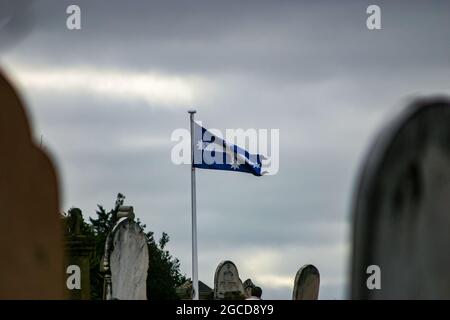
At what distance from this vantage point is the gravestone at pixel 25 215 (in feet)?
5.27

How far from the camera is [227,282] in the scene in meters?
16.4

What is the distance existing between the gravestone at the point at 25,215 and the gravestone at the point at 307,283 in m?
13.4

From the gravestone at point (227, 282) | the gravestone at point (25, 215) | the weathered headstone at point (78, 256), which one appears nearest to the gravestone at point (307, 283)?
the gravestone at point (227, 282)

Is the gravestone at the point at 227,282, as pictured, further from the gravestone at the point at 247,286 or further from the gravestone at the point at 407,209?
the gravestone at the point at 407,209

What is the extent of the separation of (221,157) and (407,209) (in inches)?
784

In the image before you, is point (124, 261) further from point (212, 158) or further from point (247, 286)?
point (212, 158)

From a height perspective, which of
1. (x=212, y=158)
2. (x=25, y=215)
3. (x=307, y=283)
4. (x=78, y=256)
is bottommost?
(x=25, y=215)

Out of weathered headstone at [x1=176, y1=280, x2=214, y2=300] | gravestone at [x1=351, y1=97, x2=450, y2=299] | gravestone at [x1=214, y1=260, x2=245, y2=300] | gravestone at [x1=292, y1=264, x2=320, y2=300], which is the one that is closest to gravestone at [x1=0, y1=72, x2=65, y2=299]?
gravestone at [x1=351, y1=97, x2=450, y2=299]

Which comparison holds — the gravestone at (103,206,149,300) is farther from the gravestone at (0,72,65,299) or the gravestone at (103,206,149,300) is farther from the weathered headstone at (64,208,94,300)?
the gravestone at (0,72,65,299)

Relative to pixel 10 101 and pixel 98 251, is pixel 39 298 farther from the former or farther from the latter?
pixel 98 251

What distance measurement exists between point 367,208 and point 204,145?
19950mm

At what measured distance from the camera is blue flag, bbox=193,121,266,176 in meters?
21.8

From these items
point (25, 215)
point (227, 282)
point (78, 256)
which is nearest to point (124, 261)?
point (78, 256)

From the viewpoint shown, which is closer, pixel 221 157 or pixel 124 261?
pixel 124 261
